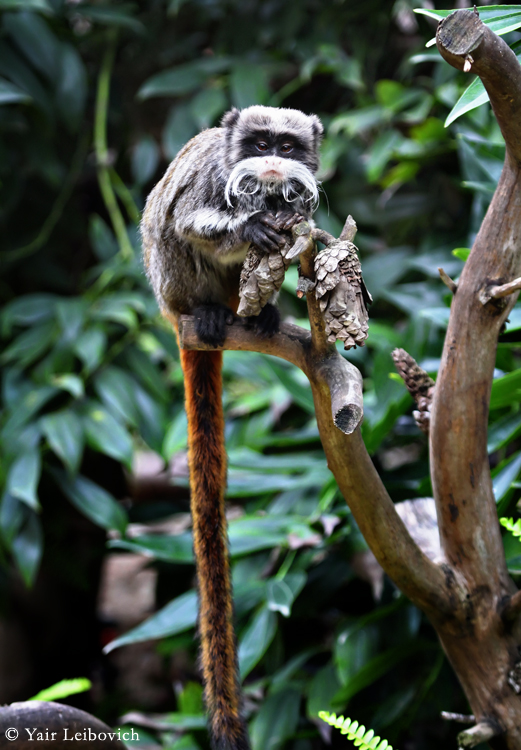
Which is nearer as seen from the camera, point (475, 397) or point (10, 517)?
point (475, 397)

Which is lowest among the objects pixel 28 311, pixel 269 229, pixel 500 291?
pixel 500 291

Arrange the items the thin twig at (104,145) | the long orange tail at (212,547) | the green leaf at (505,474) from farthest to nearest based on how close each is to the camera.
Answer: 1. the thin twig at (104,145)
2. the green leaf at (505,474)
3. the long orange tail at (212,547)

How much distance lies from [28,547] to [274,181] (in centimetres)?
141

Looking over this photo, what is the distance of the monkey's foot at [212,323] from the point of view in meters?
1.17

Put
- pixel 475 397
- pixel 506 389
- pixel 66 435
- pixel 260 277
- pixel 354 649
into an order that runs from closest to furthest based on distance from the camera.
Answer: pixel 260 277 → pixel 475 397 → pixel 506 389 → pixel 354 649 → pixel 66 435

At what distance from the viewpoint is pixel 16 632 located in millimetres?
2744

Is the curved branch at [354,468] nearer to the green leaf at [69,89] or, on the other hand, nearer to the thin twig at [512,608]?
the thin twig at [512,608]

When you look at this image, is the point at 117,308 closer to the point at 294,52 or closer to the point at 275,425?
the point at 275,425

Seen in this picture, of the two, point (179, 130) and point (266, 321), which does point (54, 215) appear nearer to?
point (179, 130)

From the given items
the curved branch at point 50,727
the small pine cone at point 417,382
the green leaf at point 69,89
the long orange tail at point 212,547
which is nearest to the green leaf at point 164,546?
the long orange tail at point 212,547

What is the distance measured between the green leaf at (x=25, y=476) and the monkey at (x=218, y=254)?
31.1 inches

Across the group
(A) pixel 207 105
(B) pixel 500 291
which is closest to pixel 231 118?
(B) pixel 500 291

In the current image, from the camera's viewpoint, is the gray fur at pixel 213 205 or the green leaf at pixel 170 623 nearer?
the gray fur at pixel 213 205

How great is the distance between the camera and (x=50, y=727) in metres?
1.00
